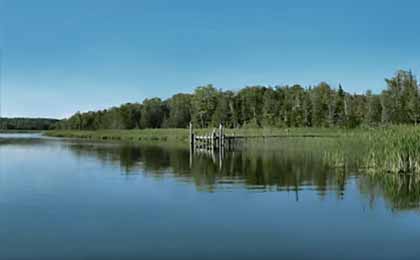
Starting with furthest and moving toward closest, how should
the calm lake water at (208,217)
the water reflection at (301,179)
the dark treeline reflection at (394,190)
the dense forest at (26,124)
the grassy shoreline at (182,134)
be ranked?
the dense forest at (26,124)
the grassy shoreline at (182,134)
the water reflection at (301,179)
the dark treeline reflection at (394,190)
the calm lake water at (208,217)

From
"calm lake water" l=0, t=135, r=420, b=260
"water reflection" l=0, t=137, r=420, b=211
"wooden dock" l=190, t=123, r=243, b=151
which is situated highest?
"wooden dock" l=190, t=123, r=243, b=151

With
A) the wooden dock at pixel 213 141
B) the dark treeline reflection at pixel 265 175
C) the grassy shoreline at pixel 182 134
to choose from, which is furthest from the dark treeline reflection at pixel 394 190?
the wooden dock at pixel 213 141

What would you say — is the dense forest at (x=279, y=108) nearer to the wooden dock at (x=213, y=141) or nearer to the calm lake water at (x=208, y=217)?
the wooden dock at (x=213, y=141)

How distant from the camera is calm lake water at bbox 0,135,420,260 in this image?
8297mm

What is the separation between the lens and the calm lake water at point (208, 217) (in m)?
8.30

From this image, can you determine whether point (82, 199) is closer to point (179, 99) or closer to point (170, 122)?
point (170, 122)

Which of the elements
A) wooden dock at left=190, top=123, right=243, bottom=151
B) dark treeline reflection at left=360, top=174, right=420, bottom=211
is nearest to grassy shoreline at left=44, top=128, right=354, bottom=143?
wooden dock at left=190, top=123, right=243, bottom=151

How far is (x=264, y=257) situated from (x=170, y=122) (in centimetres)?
8001

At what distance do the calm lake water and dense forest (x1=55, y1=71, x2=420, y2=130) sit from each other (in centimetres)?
3607

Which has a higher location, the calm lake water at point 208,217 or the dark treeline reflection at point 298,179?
the dark treeline reflection at point 298,179

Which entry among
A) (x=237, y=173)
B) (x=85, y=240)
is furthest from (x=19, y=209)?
(x=237, y=173)

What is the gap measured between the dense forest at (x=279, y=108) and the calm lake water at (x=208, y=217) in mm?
36068

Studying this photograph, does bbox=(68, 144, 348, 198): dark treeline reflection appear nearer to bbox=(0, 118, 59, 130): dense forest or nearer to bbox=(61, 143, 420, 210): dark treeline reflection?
bbox=(61, 143, 420, 210): dark treeline reflection

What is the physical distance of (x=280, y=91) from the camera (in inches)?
2997
